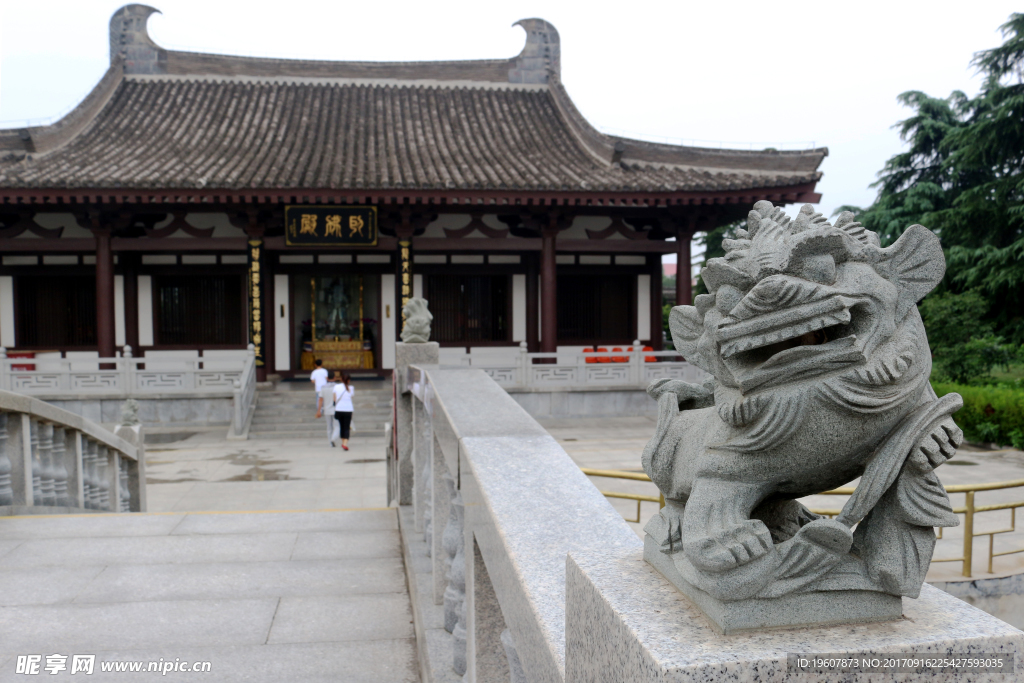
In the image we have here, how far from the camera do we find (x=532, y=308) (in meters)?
17.2

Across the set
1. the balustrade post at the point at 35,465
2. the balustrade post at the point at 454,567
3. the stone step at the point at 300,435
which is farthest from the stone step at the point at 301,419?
the balustrade post at the point at 454,567

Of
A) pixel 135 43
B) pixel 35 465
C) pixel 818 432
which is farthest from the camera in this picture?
pixel 135 43

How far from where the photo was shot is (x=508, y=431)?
109 inches

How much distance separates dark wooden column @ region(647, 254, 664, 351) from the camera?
17.2 metres

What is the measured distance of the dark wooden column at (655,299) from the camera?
17234 millimetres

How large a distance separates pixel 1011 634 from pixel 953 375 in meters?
16.2

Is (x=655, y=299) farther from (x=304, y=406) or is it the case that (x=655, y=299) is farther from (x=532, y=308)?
(x=304, y=406)

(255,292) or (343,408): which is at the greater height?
(255,292)

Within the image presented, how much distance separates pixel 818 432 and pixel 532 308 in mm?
16095

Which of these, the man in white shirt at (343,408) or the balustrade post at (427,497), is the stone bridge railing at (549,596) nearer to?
the balustrade post at (427,497)

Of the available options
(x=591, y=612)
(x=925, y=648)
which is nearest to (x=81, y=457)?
(x=591, y=612)

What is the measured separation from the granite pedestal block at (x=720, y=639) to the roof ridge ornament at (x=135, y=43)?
21.1 m

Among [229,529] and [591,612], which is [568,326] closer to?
[229,529]

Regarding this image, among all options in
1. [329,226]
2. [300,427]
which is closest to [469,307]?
[329,226]
